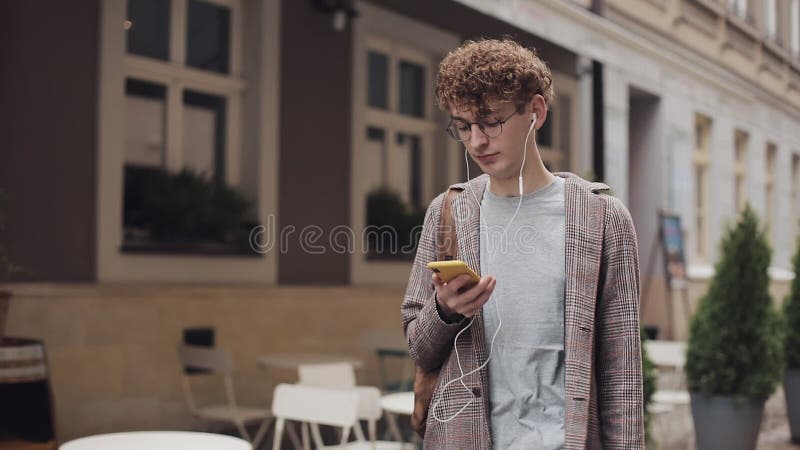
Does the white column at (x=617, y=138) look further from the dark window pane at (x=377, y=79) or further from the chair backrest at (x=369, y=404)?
the chair backrest at (x=369, y=404)

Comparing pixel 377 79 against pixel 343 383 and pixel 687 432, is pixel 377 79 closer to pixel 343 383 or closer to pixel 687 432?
pixel 687 432

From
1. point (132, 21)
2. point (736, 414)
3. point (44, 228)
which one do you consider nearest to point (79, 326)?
point (44, 228)

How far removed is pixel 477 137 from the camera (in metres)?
1.66

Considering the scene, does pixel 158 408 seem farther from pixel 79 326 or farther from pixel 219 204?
pixel 219 204

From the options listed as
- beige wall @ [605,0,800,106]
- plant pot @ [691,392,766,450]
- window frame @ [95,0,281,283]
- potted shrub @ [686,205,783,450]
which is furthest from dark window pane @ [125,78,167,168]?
plant pot @ [691,392,766,450]

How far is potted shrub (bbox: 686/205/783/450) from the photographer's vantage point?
5.77 m

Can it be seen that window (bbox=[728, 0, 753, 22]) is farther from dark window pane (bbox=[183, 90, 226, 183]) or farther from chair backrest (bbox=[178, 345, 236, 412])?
chair backrest (bbox=[178, 345, 236, 412])

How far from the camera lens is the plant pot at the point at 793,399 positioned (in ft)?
23.3

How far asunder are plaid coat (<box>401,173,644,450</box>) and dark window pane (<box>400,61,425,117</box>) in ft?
23.8

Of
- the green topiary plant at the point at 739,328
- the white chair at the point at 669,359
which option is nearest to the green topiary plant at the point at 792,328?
the green topiary plant at the point at 739,328

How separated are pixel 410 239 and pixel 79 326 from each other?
11.6 feet

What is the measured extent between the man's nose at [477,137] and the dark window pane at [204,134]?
17.2 ft

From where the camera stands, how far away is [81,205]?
5.86 metres

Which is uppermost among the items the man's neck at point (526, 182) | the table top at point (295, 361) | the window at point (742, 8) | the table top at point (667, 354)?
the window at point (742, 8)
